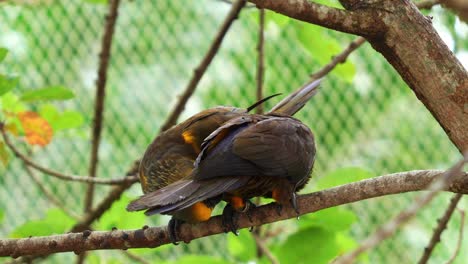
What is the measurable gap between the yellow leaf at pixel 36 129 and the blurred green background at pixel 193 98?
917 millimetres

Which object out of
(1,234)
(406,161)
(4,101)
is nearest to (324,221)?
(4,101)

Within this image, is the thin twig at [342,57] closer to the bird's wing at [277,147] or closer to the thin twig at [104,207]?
the bird's wing at [277,147]

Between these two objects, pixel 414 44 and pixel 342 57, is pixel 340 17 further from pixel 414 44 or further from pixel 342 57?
pixel 342 57

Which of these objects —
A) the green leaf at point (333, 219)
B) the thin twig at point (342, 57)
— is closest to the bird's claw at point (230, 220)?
the green leaf at point (333, 219)

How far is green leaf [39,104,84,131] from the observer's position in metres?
1.77

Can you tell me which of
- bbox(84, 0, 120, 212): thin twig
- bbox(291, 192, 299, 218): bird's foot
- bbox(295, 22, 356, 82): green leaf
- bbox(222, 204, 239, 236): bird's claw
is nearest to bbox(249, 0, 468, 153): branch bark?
bbox(291, 192, 299, 218): bird's foot

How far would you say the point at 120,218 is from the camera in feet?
5.80

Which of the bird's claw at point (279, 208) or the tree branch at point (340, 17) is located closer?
the tree branch at point (340, 17)

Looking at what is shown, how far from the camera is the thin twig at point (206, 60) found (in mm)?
1730

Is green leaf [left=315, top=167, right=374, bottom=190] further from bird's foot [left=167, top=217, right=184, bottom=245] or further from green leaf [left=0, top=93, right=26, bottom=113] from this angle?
green leaf [left=0, top=93, right=26, bottom=113]

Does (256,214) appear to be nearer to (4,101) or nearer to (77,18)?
(4,101)

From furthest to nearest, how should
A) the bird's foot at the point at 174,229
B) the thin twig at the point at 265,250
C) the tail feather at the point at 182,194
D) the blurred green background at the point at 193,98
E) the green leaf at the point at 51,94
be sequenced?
1. the blurred green background at the point at 193,98
2. the thin twig at the point at 265,250
3. the green leaf at the point at 51,94
4. the bird's foot at the point at 174,229
5. the tail feather at the point at 182,194

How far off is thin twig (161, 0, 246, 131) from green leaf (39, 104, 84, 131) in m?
0.25

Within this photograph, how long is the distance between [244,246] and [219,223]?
0.40m
